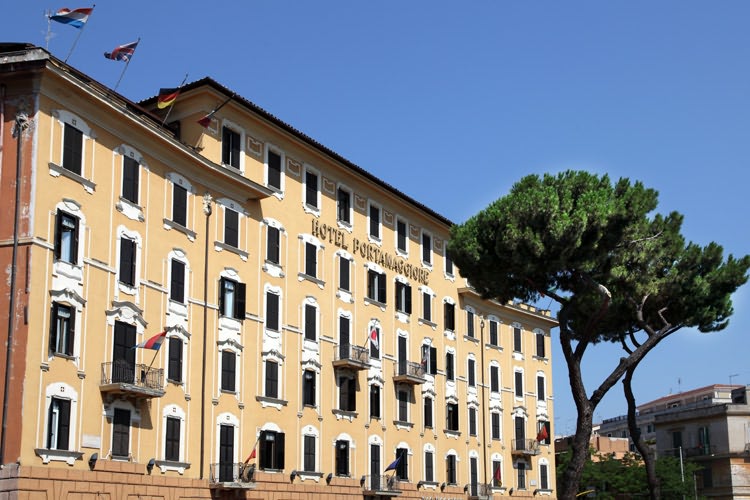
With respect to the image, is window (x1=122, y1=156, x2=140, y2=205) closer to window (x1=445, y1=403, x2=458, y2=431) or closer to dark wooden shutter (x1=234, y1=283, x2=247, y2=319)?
dark wooden shutter (x1=234, y1=283, x2=247, y2=319)

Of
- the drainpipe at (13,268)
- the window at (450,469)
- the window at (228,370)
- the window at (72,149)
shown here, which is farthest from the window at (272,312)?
the window at (450,469)

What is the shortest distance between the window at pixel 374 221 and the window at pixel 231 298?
39.2 feet

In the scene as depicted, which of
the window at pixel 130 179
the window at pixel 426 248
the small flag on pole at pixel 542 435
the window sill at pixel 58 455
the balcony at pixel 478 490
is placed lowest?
the balcony at pixel 478 490

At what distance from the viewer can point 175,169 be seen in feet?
131

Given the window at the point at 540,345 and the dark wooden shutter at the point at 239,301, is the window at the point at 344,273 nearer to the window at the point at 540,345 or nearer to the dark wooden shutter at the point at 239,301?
the dark wooden shutter at the point at 239,301

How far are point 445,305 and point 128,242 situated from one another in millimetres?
26511

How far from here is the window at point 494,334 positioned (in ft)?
213

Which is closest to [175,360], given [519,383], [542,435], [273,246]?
[273,246]

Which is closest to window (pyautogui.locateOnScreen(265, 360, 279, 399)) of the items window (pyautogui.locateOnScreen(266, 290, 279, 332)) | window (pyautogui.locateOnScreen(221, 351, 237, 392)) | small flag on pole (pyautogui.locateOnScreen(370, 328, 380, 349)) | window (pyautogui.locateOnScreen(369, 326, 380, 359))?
window (pyautogui.locateOnScreen(266, 290, 279, 332))

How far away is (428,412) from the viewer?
185 feet

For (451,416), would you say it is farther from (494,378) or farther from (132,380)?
(132,380)

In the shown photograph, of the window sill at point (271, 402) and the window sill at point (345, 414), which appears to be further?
the window sill at point (345, 414)

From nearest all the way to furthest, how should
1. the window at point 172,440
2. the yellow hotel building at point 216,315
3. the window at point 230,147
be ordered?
the yellow hotel building at point 216,315, the window at point 172,440, the window at point 230,147

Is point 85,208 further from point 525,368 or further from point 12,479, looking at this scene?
point 525,368
